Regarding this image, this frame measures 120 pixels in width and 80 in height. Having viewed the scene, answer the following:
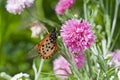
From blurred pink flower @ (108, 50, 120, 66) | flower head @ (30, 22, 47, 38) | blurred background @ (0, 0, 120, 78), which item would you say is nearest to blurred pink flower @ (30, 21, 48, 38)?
flower head @ (30, 22, 47, 38)

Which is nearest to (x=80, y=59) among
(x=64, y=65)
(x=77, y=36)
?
(x=77, y=36)

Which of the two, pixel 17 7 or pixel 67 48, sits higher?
pixel 17 7

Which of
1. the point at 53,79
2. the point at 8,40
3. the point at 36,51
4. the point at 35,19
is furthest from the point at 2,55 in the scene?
the point at 36,51

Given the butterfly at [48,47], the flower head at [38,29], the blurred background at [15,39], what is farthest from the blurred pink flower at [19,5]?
the blurred background at [15,39]

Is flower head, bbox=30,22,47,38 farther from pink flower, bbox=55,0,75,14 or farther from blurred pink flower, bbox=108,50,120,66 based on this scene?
blurred pink flower, bbox=108,50,120,66

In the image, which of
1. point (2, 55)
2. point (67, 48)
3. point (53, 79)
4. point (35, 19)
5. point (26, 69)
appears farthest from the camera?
point (2, 55)

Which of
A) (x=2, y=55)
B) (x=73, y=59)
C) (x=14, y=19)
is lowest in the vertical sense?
(x=73, y=59)

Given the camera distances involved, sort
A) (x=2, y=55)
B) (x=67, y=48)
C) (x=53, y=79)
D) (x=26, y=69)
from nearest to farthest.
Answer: (x=67, y=48), (x=53, y=79), (x=26, y=69), (x=2, y=55)

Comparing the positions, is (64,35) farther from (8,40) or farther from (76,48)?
(8,40)

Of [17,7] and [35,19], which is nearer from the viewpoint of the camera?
[17,7]
